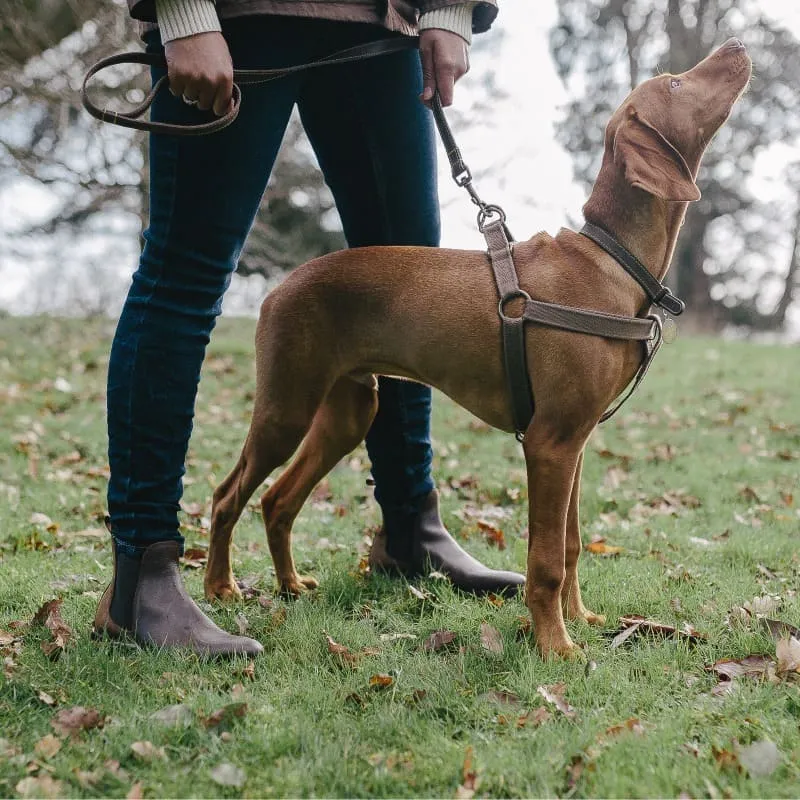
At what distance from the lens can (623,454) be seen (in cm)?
677

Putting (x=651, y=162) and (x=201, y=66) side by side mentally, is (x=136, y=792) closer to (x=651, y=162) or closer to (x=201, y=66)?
(x=201, y=66)

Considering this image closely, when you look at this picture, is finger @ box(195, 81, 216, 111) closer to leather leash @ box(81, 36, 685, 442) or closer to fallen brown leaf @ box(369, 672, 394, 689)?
leather leash @ box(81, 36, 685, 442)

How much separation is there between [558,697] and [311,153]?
1226 cm

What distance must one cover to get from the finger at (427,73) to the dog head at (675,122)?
2.03ft

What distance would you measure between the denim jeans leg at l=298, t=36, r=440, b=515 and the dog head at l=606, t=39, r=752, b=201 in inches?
27.5

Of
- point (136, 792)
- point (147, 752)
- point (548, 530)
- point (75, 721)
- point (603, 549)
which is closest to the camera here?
point (136, 792)

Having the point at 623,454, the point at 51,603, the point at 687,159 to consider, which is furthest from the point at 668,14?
the point at 51,603

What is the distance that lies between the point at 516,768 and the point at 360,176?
6.77 ft

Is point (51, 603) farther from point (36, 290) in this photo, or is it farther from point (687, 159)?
point (36, 290)

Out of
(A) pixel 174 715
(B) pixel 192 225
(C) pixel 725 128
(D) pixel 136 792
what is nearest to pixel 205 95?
(B) pixel 192 225

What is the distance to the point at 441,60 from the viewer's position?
2.92 meters

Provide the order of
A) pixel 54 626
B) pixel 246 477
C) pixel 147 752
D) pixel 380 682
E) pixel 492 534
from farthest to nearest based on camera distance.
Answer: pixel 492 534 < pixel 246 477 < pixel 54 626 < pixel 380 682 < pixel 147 752

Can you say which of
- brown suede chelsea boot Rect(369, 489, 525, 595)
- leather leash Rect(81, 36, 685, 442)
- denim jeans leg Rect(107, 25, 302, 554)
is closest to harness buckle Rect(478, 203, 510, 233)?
leather leash Rect(81, 36, 685, 442)

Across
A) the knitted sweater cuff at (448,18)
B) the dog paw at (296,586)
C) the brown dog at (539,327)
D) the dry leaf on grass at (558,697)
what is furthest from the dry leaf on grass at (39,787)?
the knitted sweater cuff at (448,18)
